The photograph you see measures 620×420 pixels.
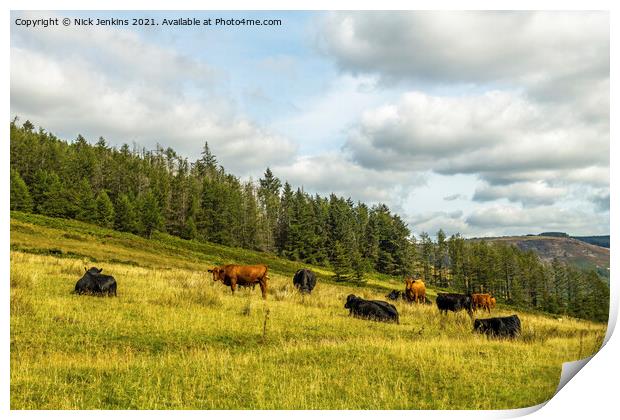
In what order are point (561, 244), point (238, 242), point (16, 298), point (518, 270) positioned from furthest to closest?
point (561, 244) → point (238, 242) → point (518, 270) → point (16, 298)

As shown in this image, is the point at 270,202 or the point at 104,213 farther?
the point at 270,202

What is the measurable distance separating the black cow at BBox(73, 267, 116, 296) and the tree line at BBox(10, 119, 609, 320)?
171ft

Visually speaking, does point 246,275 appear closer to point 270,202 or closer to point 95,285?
point 95,285

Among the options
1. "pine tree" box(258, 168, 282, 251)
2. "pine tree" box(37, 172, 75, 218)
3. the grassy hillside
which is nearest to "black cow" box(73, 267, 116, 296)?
the grassy hillside

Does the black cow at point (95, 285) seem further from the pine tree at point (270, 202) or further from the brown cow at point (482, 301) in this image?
the pine tree at point (270, 202)

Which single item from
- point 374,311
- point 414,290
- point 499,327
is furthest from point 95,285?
point 414,290

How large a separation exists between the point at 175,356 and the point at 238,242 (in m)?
79.2

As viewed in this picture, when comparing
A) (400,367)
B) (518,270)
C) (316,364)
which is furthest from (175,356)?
(518,270)

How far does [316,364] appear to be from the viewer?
960 centimetres

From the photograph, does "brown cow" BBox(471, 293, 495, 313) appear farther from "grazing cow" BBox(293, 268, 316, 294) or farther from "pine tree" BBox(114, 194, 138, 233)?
"pine tree" BBox(114, 194, 138, 233)

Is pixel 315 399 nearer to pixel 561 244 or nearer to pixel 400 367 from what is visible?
pixel 400 367

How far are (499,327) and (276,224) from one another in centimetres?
8853

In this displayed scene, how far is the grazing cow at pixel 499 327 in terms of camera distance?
14945 mm

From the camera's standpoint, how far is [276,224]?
336ft
